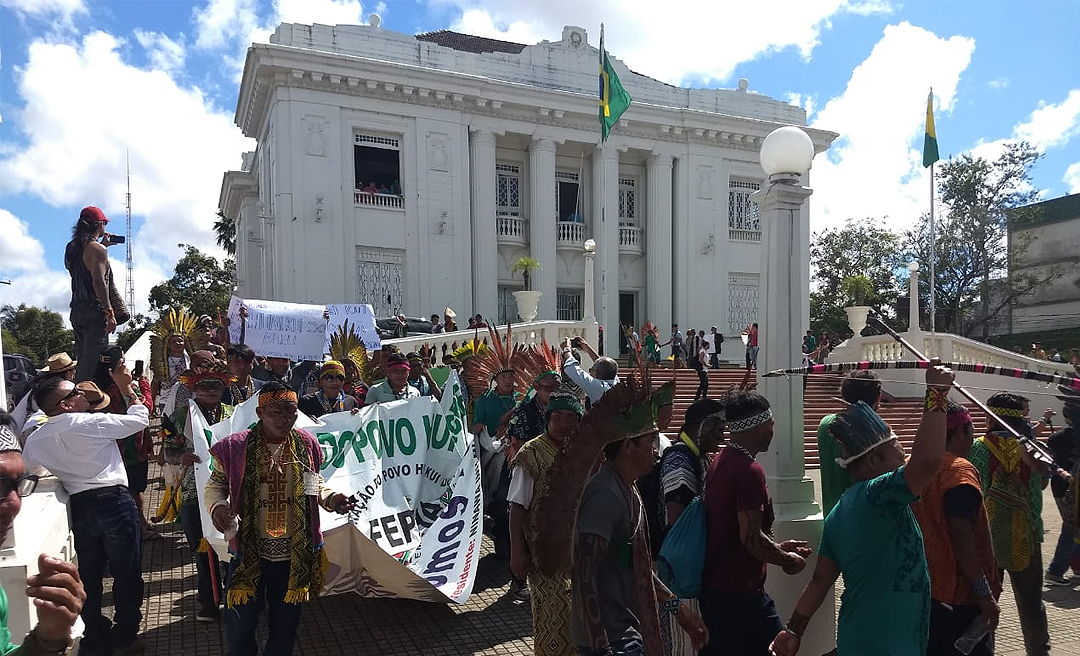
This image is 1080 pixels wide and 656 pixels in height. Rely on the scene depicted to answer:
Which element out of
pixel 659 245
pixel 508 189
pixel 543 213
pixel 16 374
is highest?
pixel 508 189

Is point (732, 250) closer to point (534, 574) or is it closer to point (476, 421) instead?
point (476, 421)

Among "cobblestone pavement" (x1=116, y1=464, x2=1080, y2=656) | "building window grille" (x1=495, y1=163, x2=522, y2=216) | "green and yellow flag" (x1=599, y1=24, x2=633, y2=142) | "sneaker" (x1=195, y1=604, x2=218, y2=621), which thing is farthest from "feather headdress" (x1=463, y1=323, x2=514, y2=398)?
"building window grille" (x1=495, y1=163, x2=522, y2=216)

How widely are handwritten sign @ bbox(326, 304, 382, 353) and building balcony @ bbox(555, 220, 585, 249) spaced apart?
1520 centimetres

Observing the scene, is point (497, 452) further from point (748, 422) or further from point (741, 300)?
point (741, 300)

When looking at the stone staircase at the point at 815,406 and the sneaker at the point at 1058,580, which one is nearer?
the sneaker at the point at 1058,580

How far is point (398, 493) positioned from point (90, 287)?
11.1ft

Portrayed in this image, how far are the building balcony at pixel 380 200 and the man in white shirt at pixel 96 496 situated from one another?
19111mm

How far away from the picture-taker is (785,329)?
464 cm

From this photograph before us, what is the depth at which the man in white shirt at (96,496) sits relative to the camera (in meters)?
4.06

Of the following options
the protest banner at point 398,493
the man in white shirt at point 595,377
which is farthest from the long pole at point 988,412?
A: the protest banner at point 398,493

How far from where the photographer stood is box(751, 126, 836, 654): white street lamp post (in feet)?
14.7

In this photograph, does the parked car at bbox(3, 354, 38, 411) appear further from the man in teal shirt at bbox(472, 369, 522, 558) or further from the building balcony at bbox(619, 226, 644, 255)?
the building balcony at bbox(619, 226, 644, 255)

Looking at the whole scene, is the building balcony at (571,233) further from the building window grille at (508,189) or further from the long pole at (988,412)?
the long pole at (988,412)

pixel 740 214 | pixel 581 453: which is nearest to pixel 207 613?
pixel 581 453
